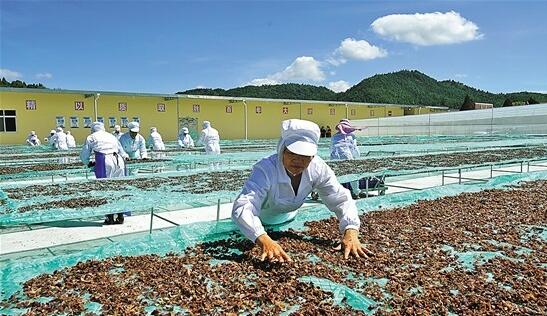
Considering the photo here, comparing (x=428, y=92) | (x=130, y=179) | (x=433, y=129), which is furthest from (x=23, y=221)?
(x=428, y=92)

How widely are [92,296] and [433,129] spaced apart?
20.4 m

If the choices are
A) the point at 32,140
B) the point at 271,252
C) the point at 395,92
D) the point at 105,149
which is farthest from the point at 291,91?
the point at 271,252

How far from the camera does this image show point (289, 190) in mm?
2246

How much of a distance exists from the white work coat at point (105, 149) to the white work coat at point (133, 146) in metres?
2.05

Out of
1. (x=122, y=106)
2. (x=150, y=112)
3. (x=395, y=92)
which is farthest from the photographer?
(x=395, y=92)

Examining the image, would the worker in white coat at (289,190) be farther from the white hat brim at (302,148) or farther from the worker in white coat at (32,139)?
the worker in white coat at (32,139)

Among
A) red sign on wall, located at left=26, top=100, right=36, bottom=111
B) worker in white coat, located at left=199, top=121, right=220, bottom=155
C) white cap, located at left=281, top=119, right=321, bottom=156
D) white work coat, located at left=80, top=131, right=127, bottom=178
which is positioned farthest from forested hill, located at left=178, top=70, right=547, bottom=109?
white cap, located at left=281, top=119, right=321, bottom=156

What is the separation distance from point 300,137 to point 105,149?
374cm

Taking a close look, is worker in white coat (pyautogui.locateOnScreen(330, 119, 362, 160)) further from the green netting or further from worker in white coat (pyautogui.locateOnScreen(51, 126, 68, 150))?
worker in white coat (pyautogui.locateOnScreen(51, 126, 68, 150))

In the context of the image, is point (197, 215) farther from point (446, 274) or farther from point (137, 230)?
point (446, 274)

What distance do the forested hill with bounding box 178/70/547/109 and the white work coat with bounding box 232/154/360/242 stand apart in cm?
4285

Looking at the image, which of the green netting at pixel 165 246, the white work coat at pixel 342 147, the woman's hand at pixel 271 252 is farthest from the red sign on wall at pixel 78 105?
the woman's hand at pixel 271 252

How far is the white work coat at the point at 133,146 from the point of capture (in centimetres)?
736

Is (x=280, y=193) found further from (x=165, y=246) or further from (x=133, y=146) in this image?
(x=133, y=146)
